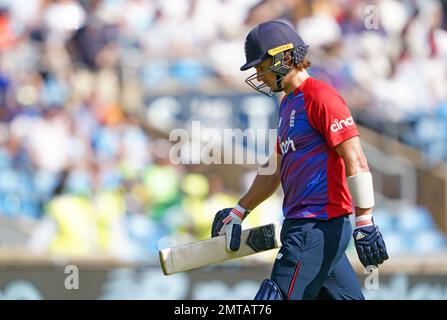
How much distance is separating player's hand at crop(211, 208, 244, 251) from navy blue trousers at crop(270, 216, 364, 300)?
326 mm

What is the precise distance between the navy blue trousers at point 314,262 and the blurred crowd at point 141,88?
153 inches

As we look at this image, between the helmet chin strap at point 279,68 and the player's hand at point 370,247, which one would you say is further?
the helmet chin strap at point 279,68

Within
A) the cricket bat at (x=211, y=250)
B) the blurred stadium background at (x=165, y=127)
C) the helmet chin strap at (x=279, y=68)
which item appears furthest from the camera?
the blurred stadium background at (x=165, y=127)

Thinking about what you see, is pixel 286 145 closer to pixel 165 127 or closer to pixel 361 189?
pixel 361 189

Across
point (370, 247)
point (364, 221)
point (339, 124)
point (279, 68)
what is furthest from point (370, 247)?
point (279, 68)

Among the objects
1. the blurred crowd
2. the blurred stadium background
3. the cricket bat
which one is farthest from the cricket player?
the blurred crowd

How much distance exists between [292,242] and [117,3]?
21.2ft

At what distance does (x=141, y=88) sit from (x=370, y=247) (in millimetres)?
5767

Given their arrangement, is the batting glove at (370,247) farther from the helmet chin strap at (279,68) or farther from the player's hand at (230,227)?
the helmet chin strap at (279,68)

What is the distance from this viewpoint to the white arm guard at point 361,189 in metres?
4.65

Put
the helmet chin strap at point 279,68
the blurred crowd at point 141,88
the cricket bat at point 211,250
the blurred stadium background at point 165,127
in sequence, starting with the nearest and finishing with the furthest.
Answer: the helmet chin strap at point 279,68, the cricket bat at point 211,250, the blurred stadium background at point 165,127, the blurred crowd at point 141,88

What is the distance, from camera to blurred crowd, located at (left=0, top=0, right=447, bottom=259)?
9.11 m

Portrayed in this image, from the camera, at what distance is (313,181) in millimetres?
4875

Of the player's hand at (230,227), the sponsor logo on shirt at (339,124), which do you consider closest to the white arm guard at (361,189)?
the sponsor logo on shirt at (339,124)
